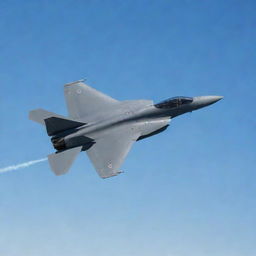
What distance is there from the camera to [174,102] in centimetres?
3522

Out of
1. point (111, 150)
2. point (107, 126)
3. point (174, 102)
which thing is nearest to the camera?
point (111, 150)

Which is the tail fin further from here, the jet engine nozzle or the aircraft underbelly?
the aircraft underbelly

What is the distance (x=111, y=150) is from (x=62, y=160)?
3.76 meters

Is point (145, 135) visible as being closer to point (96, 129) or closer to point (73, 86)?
point (96, 129)

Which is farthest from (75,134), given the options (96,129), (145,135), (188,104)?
(188,104)

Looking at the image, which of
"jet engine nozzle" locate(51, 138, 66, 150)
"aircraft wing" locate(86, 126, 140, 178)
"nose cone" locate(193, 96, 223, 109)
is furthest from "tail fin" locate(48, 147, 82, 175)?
"nose cone" locate(193, 96, 223, 109)

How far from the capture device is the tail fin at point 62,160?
32.6 m

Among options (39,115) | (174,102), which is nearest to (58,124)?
(39,115)

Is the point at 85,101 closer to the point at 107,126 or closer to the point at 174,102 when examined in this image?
the point at 107,126

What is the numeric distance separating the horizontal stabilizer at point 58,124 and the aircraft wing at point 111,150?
2339mm

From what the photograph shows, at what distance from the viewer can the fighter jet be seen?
3300cm

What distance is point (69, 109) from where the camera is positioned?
3644 cm

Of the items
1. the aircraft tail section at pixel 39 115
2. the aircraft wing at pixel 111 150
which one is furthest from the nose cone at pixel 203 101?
the aircraft tail section at pixel 39 115

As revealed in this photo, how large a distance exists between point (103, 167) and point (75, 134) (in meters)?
3.59
